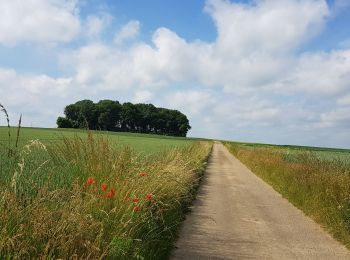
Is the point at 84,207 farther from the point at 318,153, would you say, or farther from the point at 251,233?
the point at 318,153

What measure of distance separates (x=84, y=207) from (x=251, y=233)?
506 centimetres

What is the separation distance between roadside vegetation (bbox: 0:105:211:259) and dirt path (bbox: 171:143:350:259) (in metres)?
0.49

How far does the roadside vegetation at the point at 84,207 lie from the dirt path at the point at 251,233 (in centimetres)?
49

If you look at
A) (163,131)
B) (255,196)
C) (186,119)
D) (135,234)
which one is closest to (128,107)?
(163,131)

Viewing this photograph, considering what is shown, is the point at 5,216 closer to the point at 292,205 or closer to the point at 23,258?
the point at 23,258

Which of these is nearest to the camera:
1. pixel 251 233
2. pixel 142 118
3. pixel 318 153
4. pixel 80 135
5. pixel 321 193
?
pixel 251 233

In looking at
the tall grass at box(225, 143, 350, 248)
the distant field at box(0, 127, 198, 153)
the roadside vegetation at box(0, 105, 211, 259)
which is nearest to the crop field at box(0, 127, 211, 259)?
the roadside vegetation at box(0, 105, 211, 259)

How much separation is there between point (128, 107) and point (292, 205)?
389 feet

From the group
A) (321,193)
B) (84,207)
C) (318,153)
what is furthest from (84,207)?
(318,153)

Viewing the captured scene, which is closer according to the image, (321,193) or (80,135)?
(321,193)

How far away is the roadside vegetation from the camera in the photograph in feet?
16.5

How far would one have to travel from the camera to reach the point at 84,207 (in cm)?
634

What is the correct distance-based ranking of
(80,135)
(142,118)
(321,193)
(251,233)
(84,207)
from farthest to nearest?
(142,118)
(80,135)
(321,193)
(251,233)
(84,207)

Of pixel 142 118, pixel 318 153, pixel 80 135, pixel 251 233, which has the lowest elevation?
pixel 251 233
